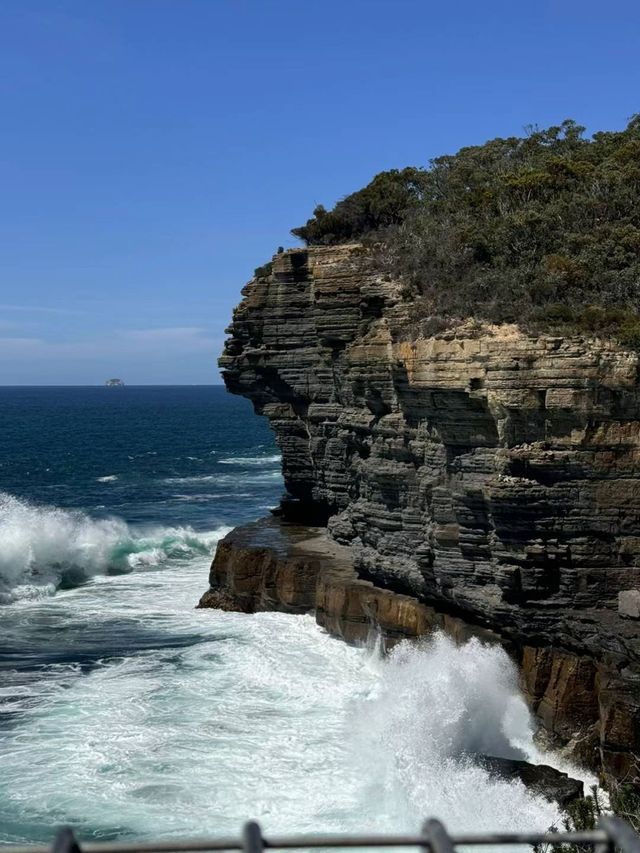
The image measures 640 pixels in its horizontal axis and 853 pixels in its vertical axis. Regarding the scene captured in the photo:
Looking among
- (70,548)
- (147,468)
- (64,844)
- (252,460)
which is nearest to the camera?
(64,844)

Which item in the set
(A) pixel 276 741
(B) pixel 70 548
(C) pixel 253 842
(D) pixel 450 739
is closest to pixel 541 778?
(D) pixel 450 739

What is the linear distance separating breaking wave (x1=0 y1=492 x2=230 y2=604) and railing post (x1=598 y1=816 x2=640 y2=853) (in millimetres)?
27783

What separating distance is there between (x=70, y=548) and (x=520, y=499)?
2105cm

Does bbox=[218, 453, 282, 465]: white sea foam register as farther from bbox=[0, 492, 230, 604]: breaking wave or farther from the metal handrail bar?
the metal handrail bar

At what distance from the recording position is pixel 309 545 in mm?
25797

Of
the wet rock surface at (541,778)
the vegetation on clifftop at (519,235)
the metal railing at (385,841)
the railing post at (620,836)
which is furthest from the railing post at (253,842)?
the vegetation on clifftop at (519,235)

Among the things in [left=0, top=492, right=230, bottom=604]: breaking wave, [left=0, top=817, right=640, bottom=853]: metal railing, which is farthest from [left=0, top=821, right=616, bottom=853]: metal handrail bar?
[left=0, top=492, right=230, bottom=604]: breaking wave

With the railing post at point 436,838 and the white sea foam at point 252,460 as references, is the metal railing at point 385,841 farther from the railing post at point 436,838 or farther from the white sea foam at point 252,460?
the white sea foam at point 252,460

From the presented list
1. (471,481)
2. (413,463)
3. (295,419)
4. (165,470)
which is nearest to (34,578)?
(295,419)

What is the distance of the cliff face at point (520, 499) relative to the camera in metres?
15.6

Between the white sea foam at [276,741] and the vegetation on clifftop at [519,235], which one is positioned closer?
the white sea foam at [276,741]

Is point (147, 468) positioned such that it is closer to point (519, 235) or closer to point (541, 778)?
point (519, 235)

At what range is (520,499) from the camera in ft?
53.6

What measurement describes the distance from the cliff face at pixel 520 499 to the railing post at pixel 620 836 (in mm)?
12032
